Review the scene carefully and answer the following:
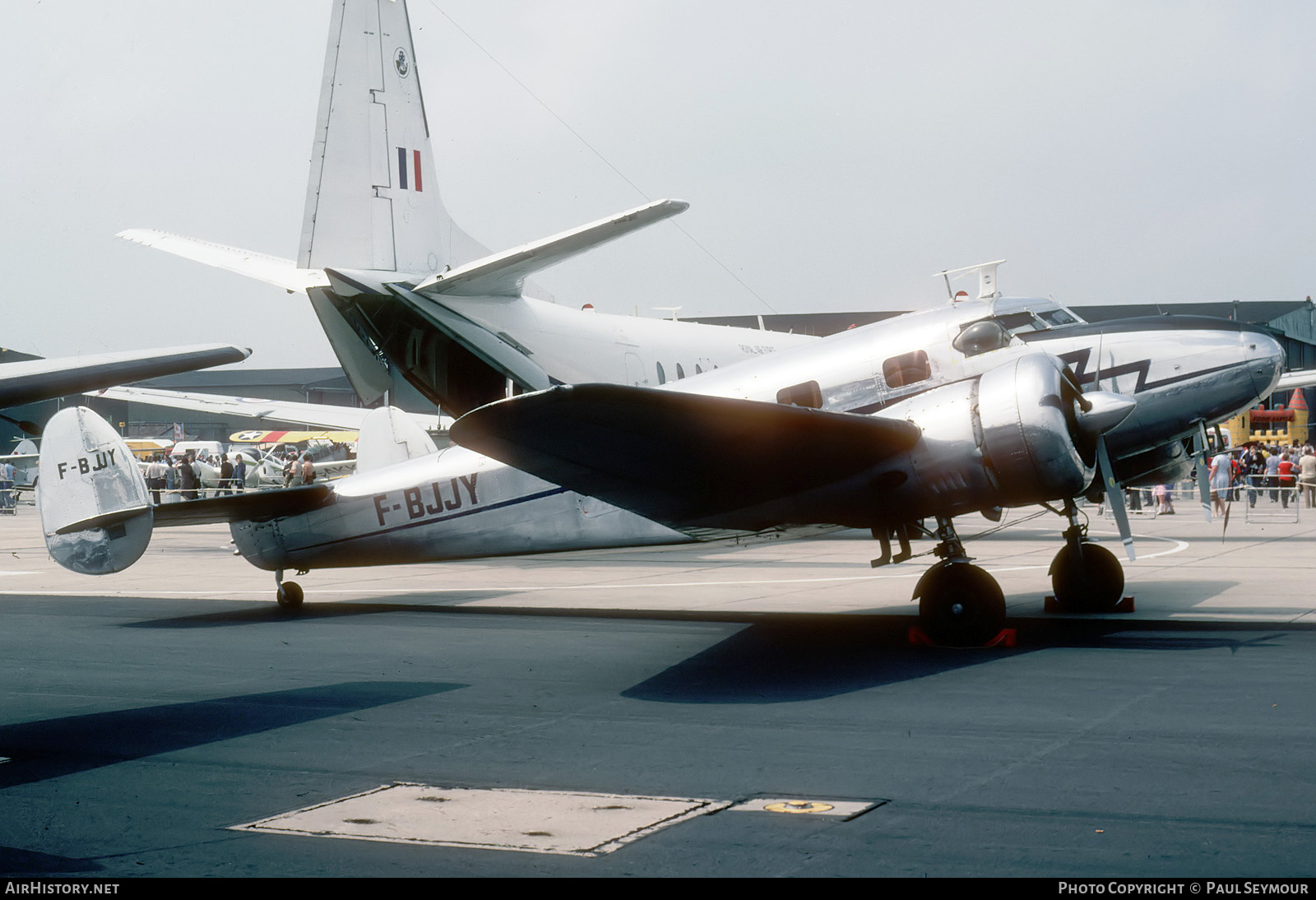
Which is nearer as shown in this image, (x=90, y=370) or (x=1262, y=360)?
(x=90, y=370)

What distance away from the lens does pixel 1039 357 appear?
970 cm

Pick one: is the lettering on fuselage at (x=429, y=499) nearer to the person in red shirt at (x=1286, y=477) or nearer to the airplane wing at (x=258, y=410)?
the airplane wing at (x=258, y=410)

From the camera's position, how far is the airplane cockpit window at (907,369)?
11.0m

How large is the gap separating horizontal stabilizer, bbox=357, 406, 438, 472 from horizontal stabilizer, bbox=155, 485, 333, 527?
162 cm

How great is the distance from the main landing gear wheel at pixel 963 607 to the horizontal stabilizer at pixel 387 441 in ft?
23.6

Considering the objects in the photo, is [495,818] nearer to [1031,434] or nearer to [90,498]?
[1031,434]

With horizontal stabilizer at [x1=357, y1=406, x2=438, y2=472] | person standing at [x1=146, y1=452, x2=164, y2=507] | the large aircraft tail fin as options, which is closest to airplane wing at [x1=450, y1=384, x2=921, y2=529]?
horizontal stabilizer at [x1=357, y1=406, x2=438, y2=472]

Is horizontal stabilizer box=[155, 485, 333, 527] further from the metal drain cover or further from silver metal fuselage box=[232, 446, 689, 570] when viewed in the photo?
the metal drain cover

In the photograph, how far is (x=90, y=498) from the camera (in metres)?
10.5

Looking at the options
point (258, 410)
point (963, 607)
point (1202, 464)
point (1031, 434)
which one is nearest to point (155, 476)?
point (258, 410)

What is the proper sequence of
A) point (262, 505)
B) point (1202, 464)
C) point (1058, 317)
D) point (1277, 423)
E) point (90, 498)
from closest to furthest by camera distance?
point (90, 498)
point (1058, 317)
point (1202, 464)
point (262, 505)
point (1277, 423)

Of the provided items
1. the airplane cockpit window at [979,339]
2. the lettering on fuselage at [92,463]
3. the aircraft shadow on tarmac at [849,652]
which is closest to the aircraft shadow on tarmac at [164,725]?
the aircraft shadow on tarmac at [849,652]

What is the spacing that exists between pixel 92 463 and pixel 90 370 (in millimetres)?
5352

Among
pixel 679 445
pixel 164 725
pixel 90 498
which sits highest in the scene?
pixel 90 498
